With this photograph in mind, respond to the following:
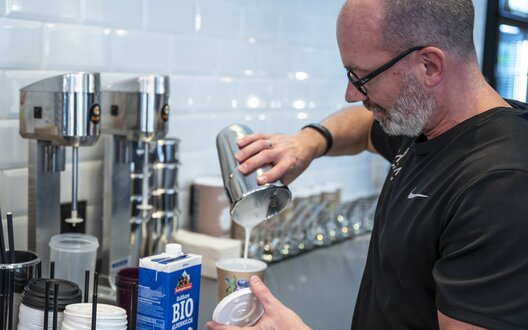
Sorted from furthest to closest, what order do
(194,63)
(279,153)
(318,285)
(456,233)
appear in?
1. (194,63)
2. (318,285)
3. (279,153)
4. (456,233)

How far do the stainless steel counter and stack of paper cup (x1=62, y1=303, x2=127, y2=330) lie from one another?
1.26ft

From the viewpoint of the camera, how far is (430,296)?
1288 mm

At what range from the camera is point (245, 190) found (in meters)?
1.39

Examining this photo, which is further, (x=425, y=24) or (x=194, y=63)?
(x=194, y=63)

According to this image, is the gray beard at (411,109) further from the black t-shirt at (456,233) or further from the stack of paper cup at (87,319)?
the stack of paper cup at (87,319)

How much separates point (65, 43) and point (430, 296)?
3.40 ft

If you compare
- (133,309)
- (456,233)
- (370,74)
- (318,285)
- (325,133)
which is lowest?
(318,285)

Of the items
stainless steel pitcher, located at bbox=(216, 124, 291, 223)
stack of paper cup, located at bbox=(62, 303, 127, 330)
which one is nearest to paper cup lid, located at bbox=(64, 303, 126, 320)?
stack of paper cup, located at bbox=(62, 303, 127, 330)

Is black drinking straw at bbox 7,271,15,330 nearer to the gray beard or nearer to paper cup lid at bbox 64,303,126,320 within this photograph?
paper cup lid at bbox 64,303,126,320

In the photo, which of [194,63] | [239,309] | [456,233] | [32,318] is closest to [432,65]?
[456,233]

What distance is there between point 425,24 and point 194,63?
101cm

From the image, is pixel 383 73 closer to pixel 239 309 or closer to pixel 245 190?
pixel 245 190

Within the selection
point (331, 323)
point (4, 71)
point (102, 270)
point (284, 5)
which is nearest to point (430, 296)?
point (331, 323)

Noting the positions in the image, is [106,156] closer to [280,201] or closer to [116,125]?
[116,125]
